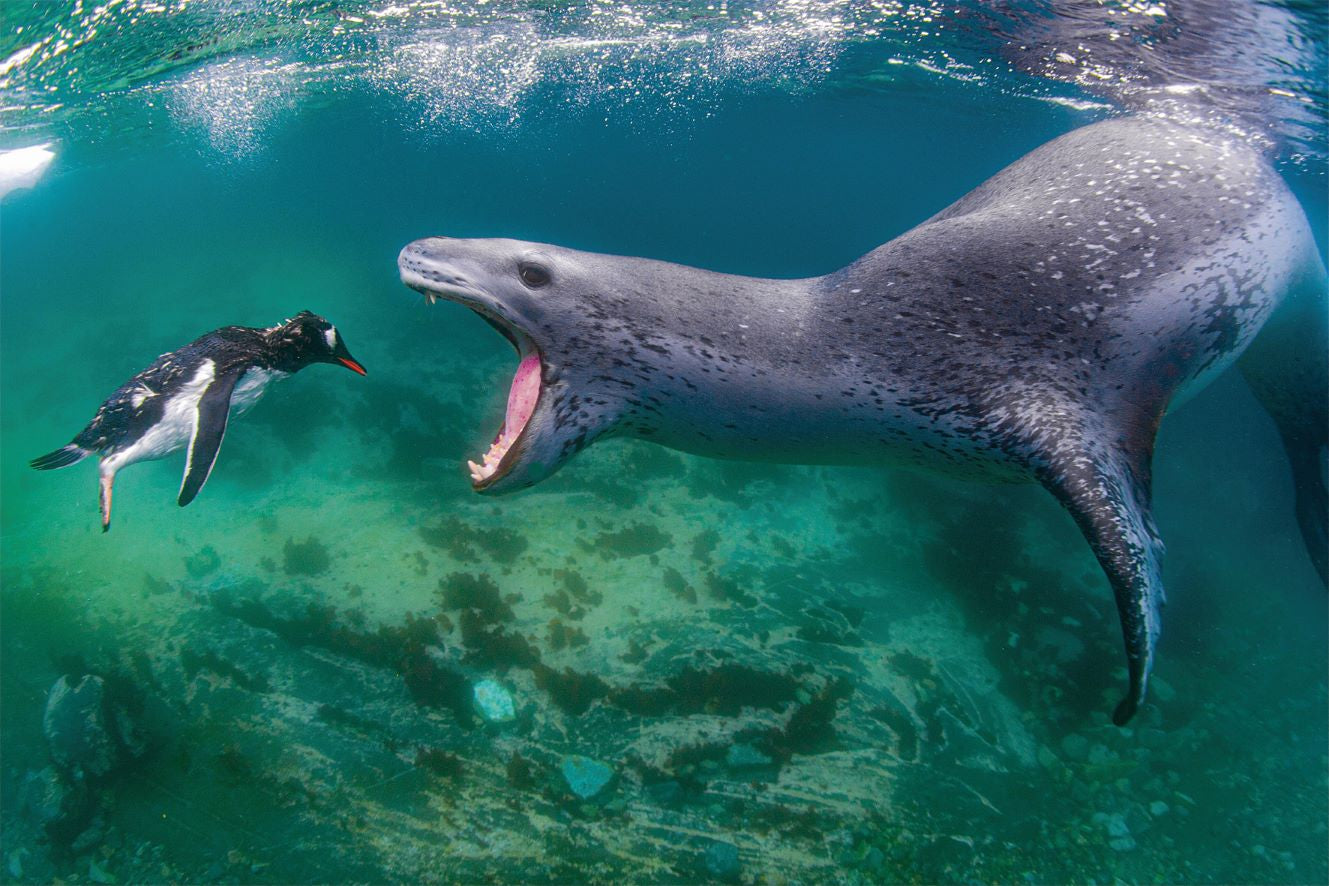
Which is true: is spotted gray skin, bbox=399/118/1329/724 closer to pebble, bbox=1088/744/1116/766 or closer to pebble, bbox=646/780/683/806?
pebble, bbox=646/780/683/806

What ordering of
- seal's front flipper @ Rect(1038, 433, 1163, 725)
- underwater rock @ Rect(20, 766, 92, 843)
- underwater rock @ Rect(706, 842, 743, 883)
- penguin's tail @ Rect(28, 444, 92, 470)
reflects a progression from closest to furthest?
seal's front flipper @ Rect(1038, 433, 1163, 725) < underwater rock @ Rect(706, 842, 743, 883) < penguin's tail @ Rect(28, 444, 92, 470) < underwater rock @ Rect(20, 766, 92, 843)

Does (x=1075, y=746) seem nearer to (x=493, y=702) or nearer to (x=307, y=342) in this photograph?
(x=493, y=702)

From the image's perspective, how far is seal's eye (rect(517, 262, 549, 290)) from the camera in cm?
242

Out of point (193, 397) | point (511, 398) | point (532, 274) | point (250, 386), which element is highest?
point (532, 274)

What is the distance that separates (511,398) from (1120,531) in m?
2.56

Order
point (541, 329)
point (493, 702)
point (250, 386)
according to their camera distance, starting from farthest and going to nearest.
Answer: point (250, 386) < point (493, 702) < point (541, 329)

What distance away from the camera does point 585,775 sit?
13.3 feet

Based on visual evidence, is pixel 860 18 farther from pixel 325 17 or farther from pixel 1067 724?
pixel 1067 724

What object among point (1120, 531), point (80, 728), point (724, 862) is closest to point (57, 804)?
point (80, 728)

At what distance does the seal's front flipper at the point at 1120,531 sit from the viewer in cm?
217

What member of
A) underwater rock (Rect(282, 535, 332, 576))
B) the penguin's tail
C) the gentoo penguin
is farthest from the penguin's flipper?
underwater rock (Rect(282, 535, 332, 576))

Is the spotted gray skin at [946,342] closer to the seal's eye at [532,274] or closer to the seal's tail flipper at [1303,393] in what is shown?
the seal's eye at [532,274]

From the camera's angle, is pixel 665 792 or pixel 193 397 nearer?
pixel 665 792

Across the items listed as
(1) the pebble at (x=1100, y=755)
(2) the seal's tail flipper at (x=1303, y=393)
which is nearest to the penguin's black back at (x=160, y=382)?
(1) the pebble at (x=1100, y=755)
